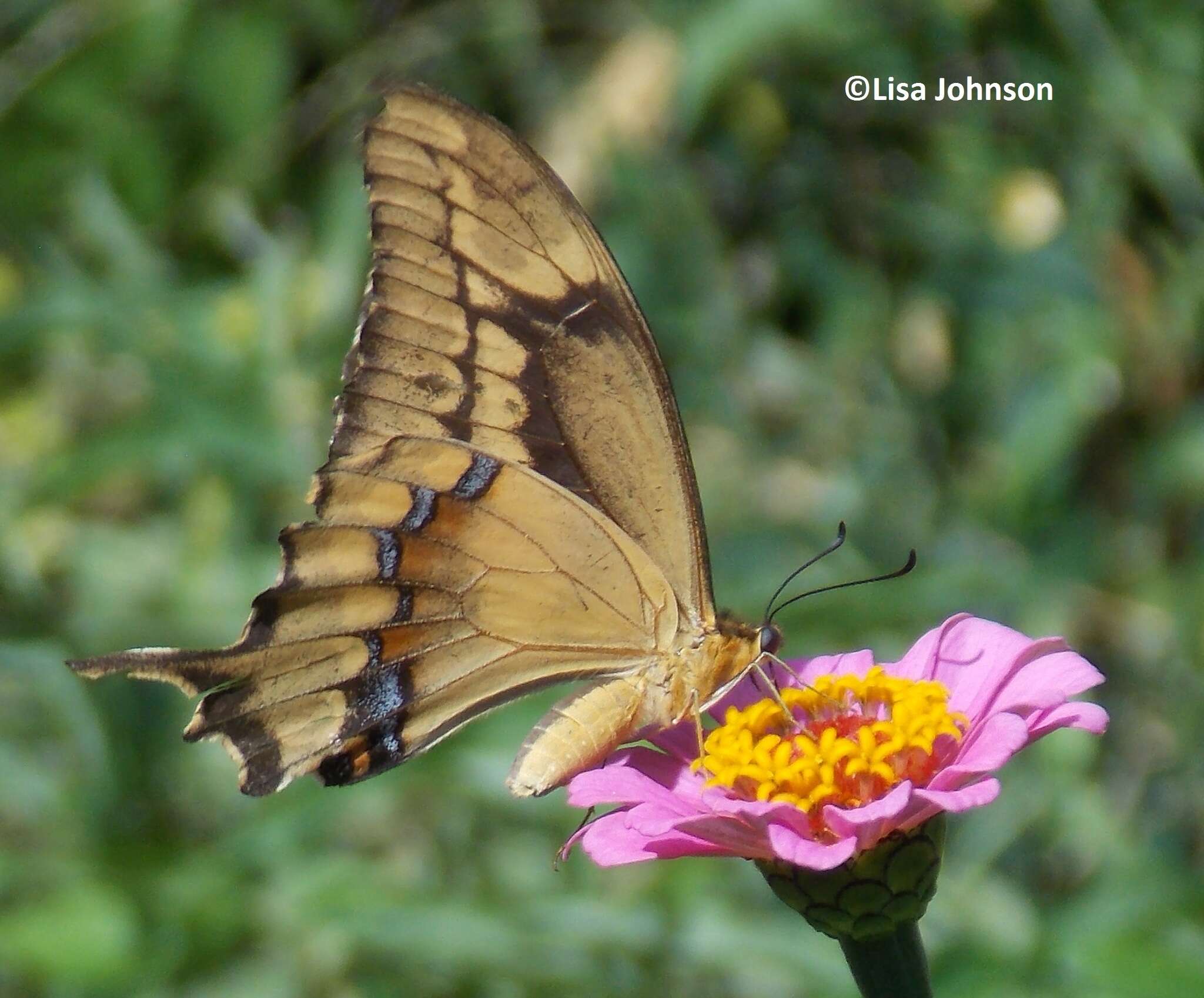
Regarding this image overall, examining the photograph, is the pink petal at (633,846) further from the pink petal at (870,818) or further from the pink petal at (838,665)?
the pink petal at (838,665)

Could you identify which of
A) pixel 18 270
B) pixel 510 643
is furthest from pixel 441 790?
pixel 18 270

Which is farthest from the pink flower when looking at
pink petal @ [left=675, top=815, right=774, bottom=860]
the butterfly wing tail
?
the butterfly wing tail

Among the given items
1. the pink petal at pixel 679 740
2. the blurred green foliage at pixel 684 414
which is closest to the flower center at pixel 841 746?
the pink petal at pixel 679 740

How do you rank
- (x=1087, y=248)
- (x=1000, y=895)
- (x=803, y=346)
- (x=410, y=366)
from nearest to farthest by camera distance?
(x=410, y=366) < (x=1000, y=895) < (x=1087, y=248) < (x=803, y=346)

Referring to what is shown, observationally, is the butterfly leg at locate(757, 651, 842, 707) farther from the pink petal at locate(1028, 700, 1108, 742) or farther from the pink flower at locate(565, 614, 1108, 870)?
the pink petal at locate(1028, 700, 1108, 742)

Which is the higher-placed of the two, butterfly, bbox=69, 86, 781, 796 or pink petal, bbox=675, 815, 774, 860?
butterfly, bbox=69, 86, 781, 796

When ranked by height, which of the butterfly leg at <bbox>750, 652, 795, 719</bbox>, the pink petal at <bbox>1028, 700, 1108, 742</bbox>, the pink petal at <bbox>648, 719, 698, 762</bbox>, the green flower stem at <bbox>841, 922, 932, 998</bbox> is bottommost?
the green flower stem at <bbox>841, 922, 932, 998</bbox>

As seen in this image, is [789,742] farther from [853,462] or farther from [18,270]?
[18,270]

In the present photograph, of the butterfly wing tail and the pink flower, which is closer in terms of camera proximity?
the pink flower
